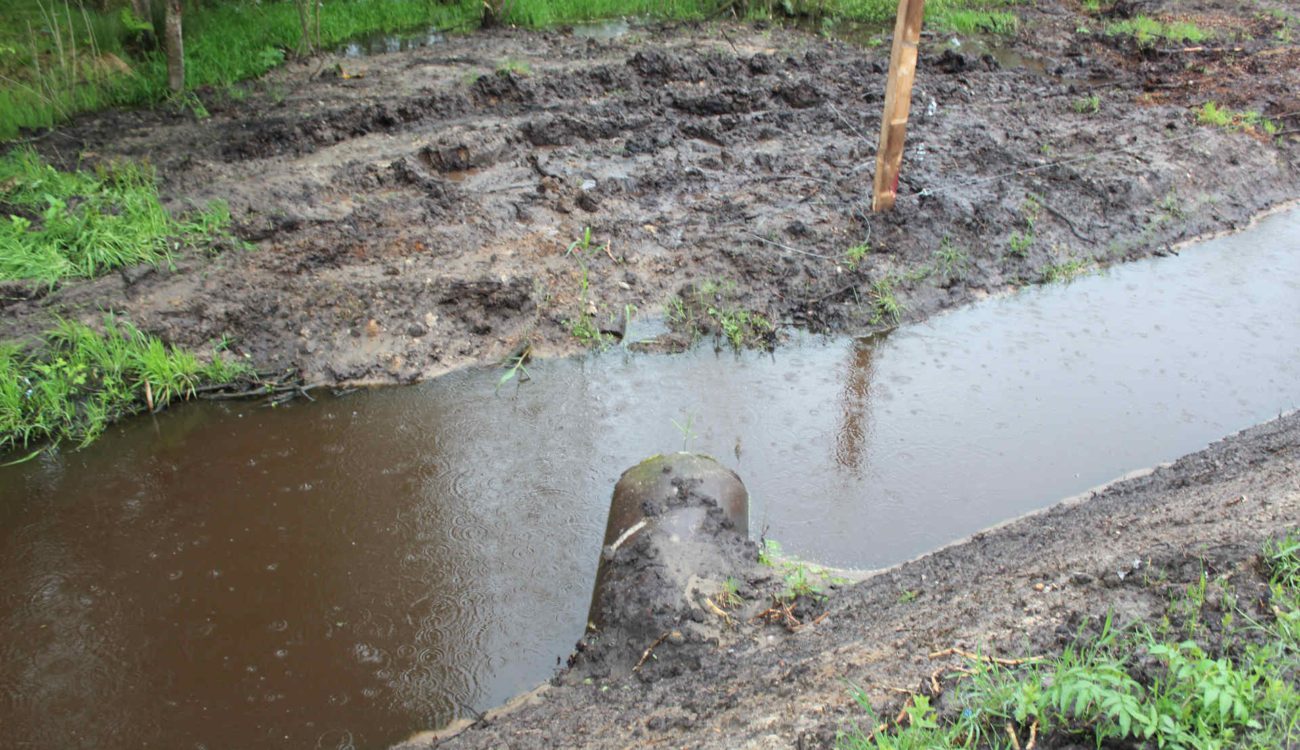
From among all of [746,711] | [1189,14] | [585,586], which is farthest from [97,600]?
[1189,14]

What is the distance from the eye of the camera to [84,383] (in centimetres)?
546

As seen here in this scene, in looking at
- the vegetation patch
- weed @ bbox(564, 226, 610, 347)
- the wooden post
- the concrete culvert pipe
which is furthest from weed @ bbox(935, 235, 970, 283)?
the concrete culvert pipe

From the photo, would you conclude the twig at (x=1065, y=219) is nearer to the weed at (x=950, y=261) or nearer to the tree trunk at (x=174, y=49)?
the weed at (x=950, y=261)

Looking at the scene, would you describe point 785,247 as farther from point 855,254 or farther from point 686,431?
point 686,431

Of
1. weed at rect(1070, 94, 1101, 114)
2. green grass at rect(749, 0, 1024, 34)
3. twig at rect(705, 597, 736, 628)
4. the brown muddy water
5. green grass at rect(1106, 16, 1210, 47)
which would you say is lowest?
the brown muddy water

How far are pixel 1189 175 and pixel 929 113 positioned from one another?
2.34m

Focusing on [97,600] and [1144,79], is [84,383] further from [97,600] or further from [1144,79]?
[1144,79]

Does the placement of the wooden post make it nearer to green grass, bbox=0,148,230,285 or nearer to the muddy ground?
the muddy ground

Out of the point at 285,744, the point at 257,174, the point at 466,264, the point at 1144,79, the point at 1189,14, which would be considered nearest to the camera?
the point at 285,744

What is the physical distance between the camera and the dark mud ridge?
9.73 feet

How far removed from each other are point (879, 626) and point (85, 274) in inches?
216

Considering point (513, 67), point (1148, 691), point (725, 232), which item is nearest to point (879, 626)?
point (1148, 691)

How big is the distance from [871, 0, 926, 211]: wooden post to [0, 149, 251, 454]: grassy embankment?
4.66 m

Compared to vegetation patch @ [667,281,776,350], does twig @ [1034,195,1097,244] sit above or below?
above
